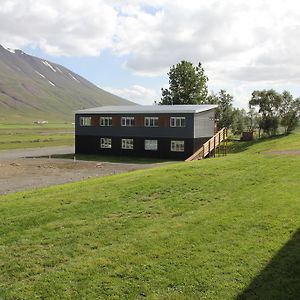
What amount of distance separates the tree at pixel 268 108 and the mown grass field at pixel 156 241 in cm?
5890

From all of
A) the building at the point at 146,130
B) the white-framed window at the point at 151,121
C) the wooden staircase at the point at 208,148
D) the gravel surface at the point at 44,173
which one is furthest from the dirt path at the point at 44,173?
the white-framed window at the point at 151,121

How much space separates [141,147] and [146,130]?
2.48 m

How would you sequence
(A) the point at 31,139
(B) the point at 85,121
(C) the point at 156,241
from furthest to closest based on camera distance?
1. (A) the point at 31,139
2. (B) the point at 85,121
3. (C) the point at 156,241

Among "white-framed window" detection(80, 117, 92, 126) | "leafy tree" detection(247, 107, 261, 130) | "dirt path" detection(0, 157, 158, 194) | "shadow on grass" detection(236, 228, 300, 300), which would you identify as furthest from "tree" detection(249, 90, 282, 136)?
"shadow on grass" detection(236, 228, 300, 300)

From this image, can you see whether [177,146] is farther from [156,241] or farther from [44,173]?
[156,241]

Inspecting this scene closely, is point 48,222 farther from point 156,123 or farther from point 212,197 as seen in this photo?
point 156,123

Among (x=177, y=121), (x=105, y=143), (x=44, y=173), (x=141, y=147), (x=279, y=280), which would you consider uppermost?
(x=177, y=121)

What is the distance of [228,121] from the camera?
9256cm

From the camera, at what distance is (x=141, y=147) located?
59.5 metres

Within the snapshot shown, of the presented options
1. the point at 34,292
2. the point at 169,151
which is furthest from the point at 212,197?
the point at 169,151

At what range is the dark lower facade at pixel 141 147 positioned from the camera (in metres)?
56.3

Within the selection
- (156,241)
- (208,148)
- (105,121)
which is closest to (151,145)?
(105,121)

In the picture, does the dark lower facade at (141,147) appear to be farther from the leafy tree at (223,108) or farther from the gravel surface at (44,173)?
the leafy tree at (223,108)

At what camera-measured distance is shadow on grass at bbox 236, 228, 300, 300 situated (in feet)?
32.5
